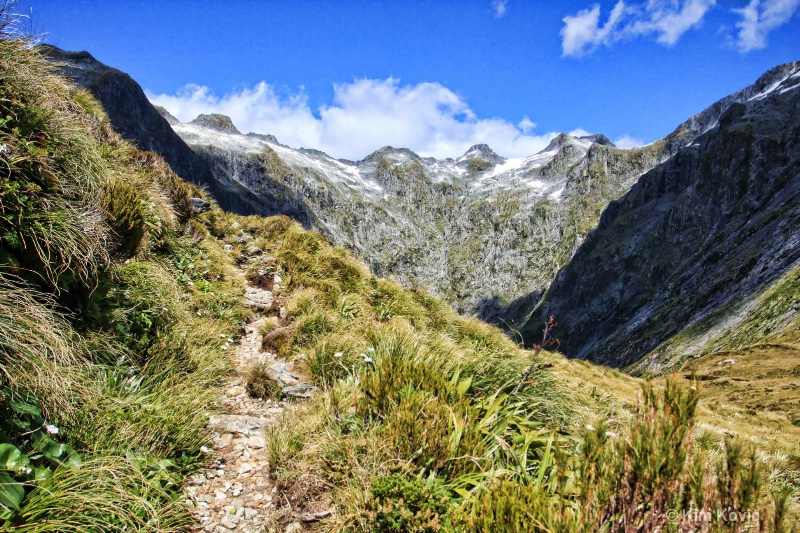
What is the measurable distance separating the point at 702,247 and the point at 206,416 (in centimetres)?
16008

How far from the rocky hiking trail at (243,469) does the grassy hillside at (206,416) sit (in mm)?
171

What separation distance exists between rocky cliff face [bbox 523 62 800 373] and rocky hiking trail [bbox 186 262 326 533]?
51669 mm

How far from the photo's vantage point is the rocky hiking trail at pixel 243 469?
3.84 meters

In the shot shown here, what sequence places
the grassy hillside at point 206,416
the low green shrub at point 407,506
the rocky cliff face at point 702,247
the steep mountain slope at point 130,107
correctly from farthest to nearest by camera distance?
the steep mountain slope at point 130,107 → the rocky cliff face at point 702,247 → the low green shrub at point 407,506 → the grassy hillside at point 206,416

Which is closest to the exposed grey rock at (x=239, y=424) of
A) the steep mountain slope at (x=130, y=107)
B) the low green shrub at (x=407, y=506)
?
the low green shrub at (x=407, y=506)

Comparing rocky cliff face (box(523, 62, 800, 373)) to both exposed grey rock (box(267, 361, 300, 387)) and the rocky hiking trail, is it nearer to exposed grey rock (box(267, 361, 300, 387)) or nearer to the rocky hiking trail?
exposed grey rock (box(267, 361, 300, 387))

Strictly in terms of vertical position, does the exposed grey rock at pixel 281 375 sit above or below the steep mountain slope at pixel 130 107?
below

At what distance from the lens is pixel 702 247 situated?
127000mm

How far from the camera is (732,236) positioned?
10831 cm

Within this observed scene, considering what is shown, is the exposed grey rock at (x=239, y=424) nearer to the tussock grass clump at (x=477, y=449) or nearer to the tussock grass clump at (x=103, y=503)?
the tussock grass clump at (x=477, y=449)

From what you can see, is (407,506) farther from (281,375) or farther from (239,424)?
(281,375)

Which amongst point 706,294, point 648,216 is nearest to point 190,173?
point 706,294

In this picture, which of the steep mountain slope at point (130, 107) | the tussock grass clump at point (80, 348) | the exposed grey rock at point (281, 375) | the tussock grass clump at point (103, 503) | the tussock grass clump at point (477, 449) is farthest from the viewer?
the steep mountain slope at point (130, 107)

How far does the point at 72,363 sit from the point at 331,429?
2962 mm
